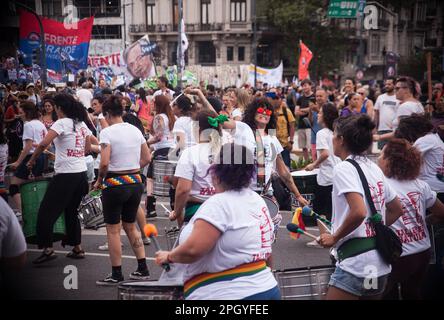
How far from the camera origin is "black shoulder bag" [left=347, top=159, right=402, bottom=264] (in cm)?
383

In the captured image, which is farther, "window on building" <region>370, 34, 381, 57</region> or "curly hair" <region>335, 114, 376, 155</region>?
"window on building" <region>370, 34, 381, 57</region>

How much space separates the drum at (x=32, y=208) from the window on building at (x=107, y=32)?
840 cm

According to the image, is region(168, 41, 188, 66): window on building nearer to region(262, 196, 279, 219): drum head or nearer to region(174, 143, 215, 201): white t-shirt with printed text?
region(262, 196, 279, 219): drum head

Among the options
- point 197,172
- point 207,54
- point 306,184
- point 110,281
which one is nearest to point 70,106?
point 110,281

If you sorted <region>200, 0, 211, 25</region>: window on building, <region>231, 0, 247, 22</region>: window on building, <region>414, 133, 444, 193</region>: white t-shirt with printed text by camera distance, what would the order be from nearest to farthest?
<region>414, 133, 444, 193</region>: white t-shirt with printed text < <region>200, 0, 211, 25</region>: window on building < <region>231, 0, 247, 22</region>: window on building

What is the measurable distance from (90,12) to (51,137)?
630 cm

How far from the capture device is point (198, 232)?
3105 mm

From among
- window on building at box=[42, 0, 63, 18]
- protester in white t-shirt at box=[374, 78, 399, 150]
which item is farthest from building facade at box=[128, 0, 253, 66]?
protester in white t-shirt at box=[374, 78, 399, 150]

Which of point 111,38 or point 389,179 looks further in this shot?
point 111,38

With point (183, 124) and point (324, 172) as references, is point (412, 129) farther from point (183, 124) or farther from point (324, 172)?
point (183, 124)

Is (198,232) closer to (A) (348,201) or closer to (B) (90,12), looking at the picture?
(A) (348,201)

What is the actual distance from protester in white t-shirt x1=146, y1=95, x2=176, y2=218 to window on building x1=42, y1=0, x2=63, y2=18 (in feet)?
11.0

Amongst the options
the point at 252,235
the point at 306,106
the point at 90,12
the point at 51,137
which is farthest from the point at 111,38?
the point at 252,235

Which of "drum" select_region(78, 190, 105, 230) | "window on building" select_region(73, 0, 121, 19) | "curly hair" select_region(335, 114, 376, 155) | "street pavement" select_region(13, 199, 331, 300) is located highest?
"window on building" select_region(73, 0, 121, 19)
